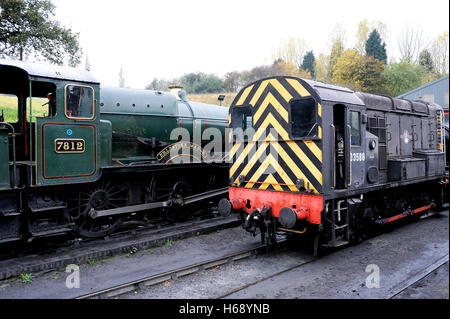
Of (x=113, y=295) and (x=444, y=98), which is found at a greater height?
(x=444, y=98)

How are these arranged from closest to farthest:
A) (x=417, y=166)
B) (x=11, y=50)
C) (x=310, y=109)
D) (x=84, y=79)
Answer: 1. (x=310, y=109)
2. (x=84, y=79)
3. (x=417, y=166)
4. (x=11, y=50)

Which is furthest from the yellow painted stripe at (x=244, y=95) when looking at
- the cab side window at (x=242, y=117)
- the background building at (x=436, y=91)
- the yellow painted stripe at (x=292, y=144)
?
the background building at (x=436, y=91)

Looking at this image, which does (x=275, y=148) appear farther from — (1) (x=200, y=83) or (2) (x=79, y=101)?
(1) (x=200, y=83)

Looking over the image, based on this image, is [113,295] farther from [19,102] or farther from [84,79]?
[19,102]

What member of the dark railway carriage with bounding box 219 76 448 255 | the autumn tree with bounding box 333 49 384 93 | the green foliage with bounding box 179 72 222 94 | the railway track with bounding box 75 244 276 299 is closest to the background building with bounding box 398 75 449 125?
the autumn tree with bounding box 333 49 384 93

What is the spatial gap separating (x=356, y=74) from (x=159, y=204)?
14.3m

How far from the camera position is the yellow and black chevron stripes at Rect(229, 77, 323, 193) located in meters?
5.54

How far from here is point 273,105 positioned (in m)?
6.09

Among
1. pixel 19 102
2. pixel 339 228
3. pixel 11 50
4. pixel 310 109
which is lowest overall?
pixel 339 228

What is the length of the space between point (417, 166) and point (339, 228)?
3349 millimetres

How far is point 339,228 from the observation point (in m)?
5.78

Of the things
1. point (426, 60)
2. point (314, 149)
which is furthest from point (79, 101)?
point (426, 60)
